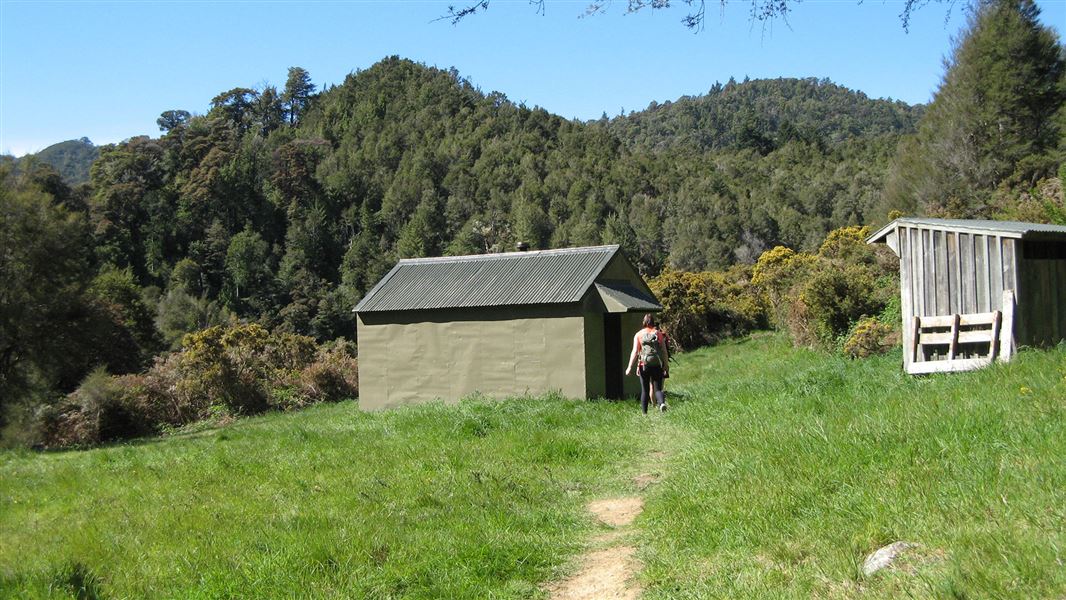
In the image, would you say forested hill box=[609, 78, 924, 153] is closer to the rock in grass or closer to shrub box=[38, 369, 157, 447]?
shrub box=[38, 369, 157, 447]

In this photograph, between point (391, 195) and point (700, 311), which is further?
point (391, 195)

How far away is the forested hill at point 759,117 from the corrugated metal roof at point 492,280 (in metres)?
122

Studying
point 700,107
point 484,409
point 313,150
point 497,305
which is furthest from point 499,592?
point 700,107

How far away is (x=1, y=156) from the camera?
28594 mm

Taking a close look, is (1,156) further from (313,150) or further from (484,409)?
(313,150)

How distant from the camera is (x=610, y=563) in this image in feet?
20.5

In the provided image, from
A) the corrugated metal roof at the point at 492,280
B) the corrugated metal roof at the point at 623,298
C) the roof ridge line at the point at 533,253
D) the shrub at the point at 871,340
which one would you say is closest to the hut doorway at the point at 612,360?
the corrugated metal roof at the point at 623,298

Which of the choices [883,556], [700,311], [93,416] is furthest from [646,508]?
[700,311]

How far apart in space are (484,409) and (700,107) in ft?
566

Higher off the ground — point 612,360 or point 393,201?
point 393,201

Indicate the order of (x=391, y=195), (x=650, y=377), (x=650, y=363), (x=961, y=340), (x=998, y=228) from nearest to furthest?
(x=998, y=228)
(x=961, y=340)
(x=650, y=363)
(x=650, y=377)
(x=391, y=195)

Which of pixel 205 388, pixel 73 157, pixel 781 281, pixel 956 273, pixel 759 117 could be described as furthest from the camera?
pixel 73 157

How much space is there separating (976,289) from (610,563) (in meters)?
9.83

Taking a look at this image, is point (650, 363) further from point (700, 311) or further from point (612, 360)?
point (700, 311)
